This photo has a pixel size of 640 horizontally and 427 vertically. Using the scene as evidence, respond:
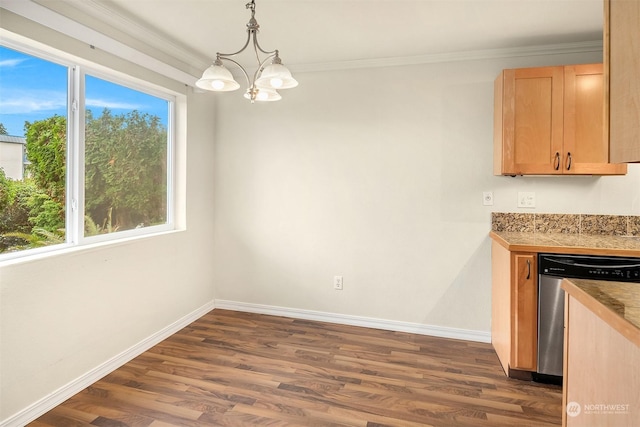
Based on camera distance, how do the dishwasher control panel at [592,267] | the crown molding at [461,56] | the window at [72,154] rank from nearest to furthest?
1. the window at [72,154]
2. the dishwasher control panel at [592,267]
3. the crown molding at [461,56]

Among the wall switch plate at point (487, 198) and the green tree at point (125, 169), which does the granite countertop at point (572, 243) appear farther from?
the green tree at point (125, 169)

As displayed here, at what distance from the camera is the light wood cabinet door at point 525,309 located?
235 cm

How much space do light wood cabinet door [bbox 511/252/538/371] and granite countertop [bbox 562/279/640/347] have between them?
Result: 111 cm

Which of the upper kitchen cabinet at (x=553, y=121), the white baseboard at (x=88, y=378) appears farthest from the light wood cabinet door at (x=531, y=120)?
the white baseboard at (x=88, y=378)

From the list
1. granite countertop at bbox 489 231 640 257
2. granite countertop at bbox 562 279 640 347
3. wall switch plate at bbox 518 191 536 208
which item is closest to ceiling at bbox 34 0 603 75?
wall switch plate at bbox 518 191 536 208

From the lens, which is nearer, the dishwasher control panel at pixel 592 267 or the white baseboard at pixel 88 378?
the white baseboard at pixel 88 378

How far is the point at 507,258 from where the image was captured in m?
2.47

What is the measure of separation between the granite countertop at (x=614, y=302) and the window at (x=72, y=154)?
8.89ft

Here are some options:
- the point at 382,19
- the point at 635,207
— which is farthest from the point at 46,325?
A: the point at 635,207

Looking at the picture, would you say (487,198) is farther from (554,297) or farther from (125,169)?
(125,169)

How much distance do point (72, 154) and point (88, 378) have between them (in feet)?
4.79

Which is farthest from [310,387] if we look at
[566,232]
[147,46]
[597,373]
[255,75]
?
[147,46]

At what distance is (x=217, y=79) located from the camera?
177 cm

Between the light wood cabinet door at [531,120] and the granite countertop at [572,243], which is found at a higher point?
the light wood cabinet door at [531,120]
